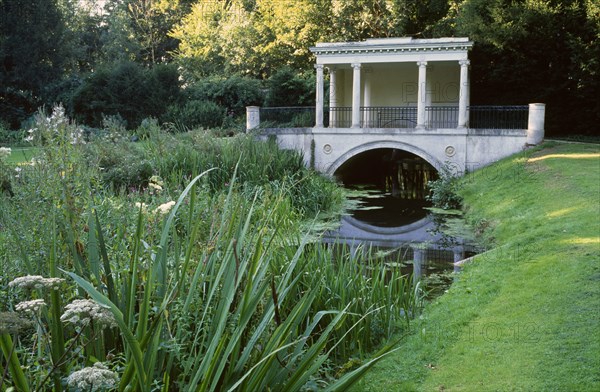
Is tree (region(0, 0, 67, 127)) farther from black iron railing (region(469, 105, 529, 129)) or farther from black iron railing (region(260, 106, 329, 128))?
black iron railing (region(469, 105, 529, 129))

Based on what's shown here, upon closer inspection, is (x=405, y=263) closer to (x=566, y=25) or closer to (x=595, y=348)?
(x=595, y=348)

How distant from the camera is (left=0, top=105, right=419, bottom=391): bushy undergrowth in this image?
104 inches

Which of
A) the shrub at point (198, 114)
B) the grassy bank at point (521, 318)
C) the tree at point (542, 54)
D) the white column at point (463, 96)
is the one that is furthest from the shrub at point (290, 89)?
the grassy bank at point (521, 318)

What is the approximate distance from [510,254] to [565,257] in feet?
3.90

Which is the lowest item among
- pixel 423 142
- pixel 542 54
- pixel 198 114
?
pixel 423 142

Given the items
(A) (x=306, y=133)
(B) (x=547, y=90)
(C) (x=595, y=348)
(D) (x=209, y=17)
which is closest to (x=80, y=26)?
(D) (x=209, y=17)

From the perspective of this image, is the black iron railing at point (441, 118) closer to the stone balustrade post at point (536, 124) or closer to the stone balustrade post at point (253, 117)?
the stone balustrade post at point (536, 124)

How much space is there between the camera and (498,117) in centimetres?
2391

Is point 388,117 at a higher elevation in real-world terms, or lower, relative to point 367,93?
lower

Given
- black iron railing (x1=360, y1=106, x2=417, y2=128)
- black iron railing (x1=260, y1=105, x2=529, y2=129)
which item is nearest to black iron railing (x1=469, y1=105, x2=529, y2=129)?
black iron railing (x1=260, y1=105, x2=529, y2=129)

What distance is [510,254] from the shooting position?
30.2ft

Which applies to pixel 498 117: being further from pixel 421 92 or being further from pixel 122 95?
pixel 122 95

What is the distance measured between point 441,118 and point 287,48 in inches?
401

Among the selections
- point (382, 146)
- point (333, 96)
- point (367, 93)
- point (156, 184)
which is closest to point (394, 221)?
point (382, 146)
